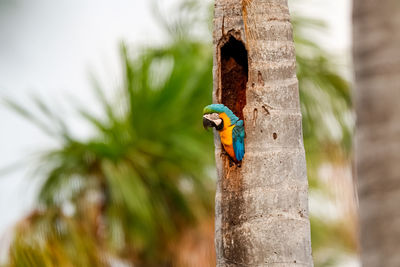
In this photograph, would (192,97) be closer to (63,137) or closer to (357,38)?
(63,137)

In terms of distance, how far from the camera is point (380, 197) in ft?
11.9

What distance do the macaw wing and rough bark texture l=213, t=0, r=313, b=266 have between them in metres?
0.04

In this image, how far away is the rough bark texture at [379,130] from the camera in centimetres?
361

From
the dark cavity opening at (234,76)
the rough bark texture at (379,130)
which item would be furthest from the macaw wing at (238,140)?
the rough bark texture at (379,130)

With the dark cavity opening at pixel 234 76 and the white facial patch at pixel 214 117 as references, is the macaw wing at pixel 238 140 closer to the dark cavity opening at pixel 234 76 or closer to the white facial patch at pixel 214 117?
the white facial patch at pixel 214 117

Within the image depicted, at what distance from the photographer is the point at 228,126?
5.11 metres

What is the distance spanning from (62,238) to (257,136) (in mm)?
6025

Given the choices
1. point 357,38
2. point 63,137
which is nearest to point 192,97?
point 63,137

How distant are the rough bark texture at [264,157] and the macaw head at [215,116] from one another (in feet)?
0.42

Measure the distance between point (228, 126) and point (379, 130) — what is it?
1.60 meters

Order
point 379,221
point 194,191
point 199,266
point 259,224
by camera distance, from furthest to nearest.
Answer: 1. point 194,191
2. point 199,266
3. point 259,224
4. point 379,221

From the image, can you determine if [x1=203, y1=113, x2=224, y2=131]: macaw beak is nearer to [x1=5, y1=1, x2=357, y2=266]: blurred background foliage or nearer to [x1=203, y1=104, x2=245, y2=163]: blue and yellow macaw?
[x1=203, y1=104, x2=245, y2=163]: blue and yellow macaw

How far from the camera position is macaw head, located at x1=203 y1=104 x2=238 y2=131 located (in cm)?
511

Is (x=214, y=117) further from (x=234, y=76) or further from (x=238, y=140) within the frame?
(x=234, y=76)
